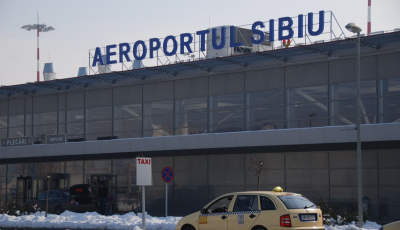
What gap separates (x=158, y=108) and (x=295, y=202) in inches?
742

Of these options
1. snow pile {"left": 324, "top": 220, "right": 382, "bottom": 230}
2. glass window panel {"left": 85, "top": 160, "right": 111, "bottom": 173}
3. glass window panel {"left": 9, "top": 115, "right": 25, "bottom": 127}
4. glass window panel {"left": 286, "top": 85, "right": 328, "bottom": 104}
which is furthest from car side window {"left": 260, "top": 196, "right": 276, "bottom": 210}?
glass window panel {"left": 9, "top": 115, "right": 25, "bottom": 127}

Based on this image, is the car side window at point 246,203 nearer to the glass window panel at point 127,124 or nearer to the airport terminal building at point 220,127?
the airport terminal building at point 220,127

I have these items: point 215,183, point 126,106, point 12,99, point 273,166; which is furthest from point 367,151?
point 12,99

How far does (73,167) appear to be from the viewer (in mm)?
36562

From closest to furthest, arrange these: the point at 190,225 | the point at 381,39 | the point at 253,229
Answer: the point at 253,229 < the point at 190,225 < the point at 381,39

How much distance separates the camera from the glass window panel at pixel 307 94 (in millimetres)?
27328

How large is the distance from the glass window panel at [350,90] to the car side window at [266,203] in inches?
498

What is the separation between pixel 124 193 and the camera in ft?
112

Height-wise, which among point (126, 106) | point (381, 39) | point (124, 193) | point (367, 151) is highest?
point (381, 39)

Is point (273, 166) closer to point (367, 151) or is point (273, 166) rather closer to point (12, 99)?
point (367, 151)

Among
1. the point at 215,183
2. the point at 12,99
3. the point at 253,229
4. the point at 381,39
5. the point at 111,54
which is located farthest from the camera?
the point at 12,99

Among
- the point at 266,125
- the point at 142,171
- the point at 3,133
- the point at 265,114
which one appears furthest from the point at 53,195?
the point at 142,171

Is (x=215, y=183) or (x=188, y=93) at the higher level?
(x=188, y=93)

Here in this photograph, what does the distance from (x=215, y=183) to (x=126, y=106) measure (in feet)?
24.8
